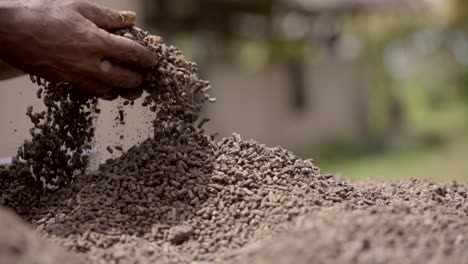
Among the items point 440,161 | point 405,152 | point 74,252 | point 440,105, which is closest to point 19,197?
point 74,252

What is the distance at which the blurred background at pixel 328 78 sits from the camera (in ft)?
24.8

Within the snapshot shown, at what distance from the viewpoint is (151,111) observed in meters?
1.97

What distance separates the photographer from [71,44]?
187cm

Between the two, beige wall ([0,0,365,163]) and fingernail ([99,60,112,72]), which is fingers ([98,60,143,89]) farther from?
beige wall ([0,0,365,163])

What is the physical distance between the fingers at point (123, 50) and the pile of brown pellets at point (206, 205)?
0.07 metres

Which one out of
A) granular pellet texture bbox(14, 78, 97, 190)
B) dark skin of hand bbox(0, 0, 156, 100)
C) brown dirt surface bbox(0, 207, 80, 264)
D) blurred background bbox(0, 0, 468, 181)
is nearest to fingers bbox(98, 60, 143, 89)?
dark skin of hand bbox(0, 0, 156, 100)

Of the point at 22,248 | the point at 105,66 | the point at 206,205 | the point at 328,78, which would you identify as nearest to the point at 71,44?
the point at 105,66

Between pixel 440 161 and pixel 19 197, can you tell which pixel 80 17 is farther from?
pixel 440 161

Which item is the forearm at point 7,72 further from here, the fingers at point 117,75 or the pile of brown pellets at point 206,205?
the fingers at point 117,75

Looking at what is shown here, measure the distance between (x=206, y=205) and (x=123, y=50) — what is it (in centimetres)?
44

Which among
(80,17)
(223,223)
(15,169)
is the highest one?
(80,17)

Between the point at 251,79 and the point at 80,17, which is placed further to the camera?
the point at 251,79

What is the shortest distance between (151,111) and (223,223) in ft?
1.47

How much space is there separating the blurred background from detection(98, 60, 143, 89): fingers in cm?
423
